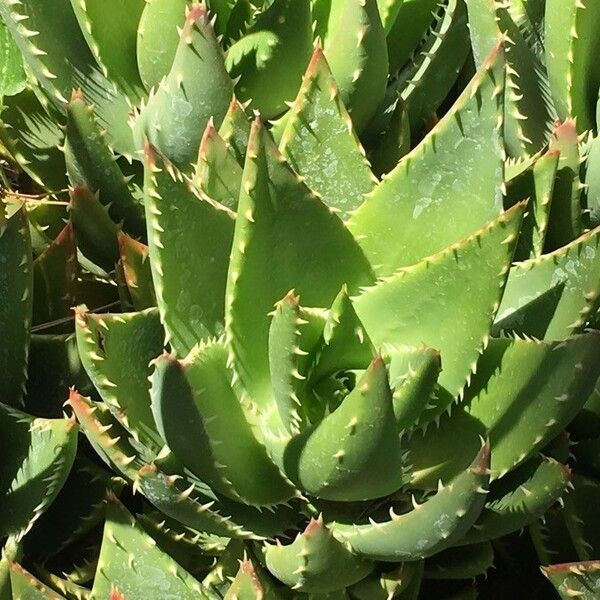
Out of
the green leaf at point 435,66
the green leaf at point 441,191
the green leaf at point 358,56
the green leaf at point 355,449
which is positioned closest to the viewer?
the green leaf at point 355,449

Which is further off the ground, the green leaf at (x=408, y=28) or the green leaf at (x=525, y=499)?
the green leaf at (x=408, y=28)

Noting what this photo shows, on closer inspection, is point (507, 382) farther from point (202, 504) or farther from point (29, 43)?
point (29, 43)

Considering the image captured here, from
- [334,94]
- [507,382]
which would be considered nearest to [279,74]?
[334,94]

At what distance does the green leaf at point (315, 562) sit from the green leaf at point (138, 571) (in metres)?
0.07

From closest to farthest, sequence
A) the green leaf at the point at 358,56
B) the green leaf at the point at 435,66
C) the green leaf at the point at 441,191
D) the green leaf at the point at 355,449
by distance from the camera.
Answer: the green leaf at the point at 355,449, the green leaf at the point at 441,191, the green leaf at the point at 358,56, the green leaf at the point at 435,66

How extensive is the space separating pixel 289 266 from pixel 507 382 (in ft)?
0.54

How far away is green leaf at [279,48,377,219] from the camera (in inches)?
27.8

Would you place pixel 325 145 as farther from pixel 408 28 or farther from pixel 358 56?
pixel 408 28

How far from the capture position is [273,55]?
2.63ft

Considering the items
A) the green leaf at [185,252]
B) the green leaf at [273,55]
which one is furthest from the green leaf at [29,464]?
the green leaf at [273,55]

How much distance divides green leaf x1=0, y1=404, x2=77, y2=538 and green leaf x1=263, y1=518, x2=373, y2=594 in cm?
15

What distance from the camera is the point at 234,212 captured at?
66 cm

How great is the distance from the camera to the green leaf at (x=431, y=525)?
56cm

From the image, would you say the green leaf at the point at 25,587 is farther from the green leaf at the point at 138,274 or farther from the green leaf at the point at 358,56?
the green leaf at the point at 358,56
